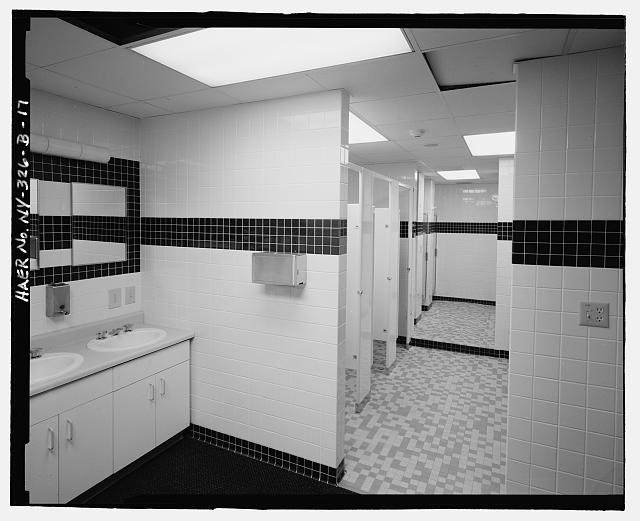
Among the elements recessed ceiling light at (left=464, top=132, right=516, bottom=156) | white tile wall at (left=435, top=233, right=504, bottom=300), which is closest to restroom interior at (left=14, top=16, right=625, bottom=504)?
recessed ceiling light at (left=464, top=132, right=516, bottom=156)

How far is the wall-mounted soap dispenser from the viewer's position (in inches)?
99.3

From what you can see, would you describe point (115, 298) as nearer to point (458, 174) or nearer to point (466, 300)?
point (458, 174)

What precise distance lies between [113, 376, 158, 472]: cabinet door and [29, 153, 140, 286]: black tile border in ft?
2.90

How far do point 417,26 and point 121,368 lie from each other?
2369 mm

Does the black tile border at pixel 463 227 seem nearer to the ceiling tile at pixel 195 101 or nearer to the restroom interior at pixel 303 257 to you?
the restroom interior at pixel 303 257

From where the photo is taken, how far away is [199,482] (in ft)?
7.89

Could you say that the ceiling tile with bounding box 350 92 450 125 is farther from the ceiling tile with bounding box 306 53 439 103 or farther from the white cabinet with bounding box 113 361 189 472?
the white cabinet with bounding box 113 361 189 472

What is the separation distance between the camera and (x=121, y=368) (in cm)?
239

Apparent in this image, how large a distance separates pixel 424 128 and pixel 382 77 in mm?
1253

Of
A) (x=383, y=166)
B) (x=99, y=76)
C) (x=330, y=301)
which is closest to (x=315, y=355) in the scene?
(x=330, y=301)

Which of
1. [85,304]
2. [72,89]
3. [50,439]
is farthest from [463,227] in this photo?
[50,439]

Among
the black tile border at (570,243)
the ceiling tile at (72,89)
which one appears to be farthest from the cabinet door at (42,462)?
the black tile border at (570,243)

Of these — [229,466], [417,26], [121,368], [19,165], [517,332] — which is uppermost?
[417,26]

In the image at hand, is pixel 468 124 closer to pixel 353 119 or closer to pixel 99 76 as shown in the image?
pixel 353 119
